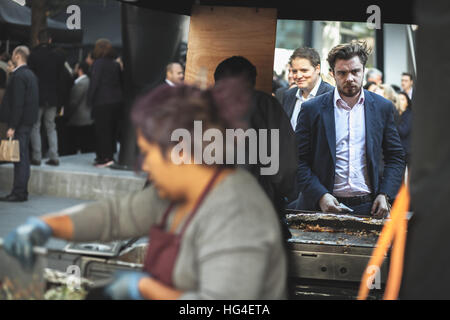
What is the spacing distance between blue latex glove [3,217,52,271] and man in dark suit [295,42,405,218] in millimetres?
2529

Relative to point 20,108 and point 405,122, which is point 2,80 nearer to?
point 20,108

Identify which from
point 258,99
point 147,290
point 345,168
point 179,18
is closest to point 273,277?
point 147,290

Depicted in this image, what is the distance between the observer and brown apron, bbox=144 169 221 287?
7.46 feet

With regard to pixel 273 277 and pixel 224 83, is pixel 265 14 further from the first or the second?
pixel 273 277

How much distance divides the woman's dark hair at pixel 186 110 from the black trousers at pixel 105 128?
26.7 ft

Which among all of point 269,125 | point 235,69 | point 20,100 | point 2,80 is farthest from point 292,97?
point 2,80

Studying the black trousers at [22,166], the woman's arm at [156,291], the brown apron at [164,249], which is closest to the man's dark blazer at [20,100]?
the black trousers at [22,166]

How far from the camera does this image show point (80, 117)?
11414 mm

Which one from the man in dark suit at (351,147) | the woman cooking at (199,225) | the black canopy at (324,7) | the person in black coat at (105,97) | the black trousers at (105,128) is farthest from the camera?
the black trousers at (105,128)

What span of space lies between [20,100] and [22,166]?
0.89m

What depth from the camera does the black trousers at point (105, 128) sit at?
10297 millimetres

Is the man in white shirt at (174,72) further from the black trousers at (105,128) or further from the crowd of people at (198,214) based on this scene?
the crowd of people at (198,214)

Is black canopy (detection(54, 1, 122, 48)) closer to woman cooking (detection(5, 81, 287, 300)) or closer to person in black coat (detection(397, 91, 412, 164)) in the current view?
person in black coat (detection(397, 91, 412, 164))

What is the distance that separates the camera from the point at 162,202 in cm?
260
